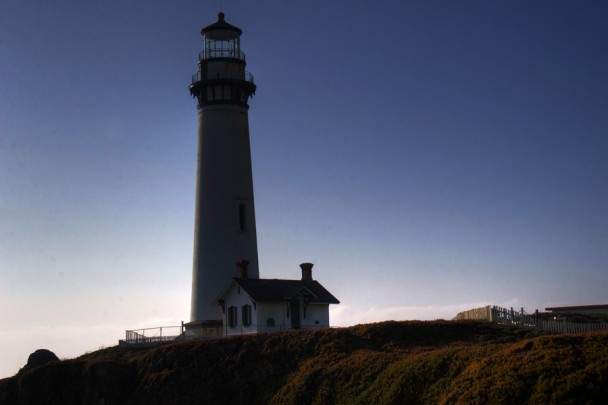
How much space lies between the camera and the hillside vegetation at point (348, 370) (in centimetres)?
2559

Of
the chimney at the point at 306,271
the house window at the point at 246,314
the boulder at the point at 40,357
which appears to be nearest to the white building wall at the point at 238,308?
the house window at the point at 246,314

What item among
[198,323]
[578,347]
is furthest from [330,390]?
[198,323]

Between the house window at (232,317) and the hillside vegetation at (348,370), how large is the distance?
5.02 meters

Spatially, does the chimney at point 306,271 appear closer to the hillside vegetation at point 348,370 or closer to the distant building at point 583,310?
the hillside vegetation at point 348,370

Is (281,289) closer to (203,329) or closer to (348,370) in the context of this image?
(203,329)

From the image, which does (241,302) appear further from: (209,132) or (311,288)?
(209,132)

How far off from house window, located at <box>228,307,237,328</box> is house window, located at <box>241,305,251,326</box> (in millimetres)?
948

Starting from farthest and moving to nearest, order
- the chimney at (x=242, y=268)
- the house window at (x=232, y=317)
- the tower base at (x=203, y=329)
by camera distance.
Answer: the tower base at (x=203, y=329) → the chimney at (x=242, y=268) → the house window at (x=232, y=317)

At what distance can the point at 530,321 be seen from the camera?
39.3 m

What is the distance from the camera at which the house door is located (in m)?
48.8

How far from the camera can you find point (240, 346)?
42.0 metres

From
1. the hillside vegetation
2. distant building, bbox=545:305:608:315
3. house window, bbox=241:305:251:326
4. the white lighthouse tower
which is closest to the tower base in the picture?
the white lighthouse tower

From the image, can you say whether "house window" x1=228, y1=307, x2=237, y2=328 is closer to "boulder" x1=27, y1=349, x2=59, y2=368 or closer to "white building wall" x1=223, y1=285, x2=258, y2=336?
"white building wall" x1=223, y1=285, x2=258, y2=336

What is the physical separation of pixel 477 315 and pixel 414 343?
6570 mm
